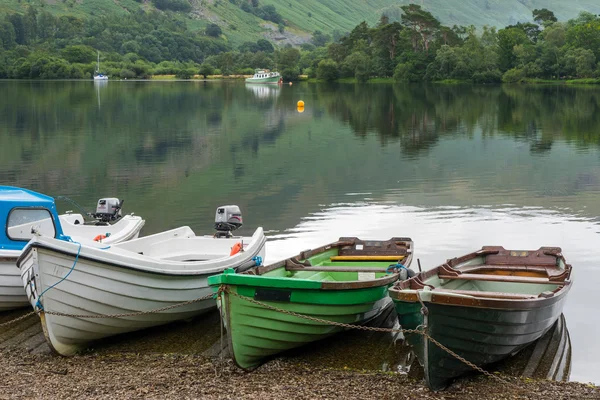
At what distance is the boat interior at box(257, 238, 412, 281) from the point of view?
1588 centimetres

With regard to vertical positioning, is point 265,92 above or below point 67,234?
above

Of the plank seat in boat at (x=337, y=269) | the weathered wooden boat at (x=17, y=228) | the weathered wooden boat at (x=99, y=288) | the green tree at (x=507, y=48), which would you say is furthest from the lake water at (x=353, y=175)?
the green tree at (x=507, y=48)

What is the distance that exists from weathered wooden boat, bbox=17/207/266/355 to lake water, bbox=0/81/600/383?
723 centimetres

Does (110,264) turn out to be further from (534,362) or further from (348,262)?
(534,362)

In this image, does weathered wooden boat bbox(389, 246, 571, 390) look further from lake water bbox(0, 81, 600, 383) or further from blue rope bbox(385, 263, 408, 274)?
lake water bbox(0, 81, 600, 383)

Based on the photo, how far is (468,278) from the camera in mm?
15195

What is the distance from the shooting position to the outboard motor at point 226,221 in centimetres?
1923

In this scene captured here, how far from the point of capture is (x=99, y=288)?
14.0 metres

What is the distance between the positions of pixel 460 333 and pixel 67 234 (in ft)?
36.1

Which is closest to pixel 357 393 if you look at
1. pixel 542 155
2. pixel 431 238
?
pixel 431 238

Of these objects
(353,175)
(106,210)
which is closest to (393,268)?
(106,210)

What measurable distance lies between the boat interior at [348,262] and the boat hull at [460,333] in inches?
102

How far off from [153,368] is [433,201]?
818 inches

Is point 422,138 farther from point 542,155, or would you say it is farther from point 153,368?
point 153,368
